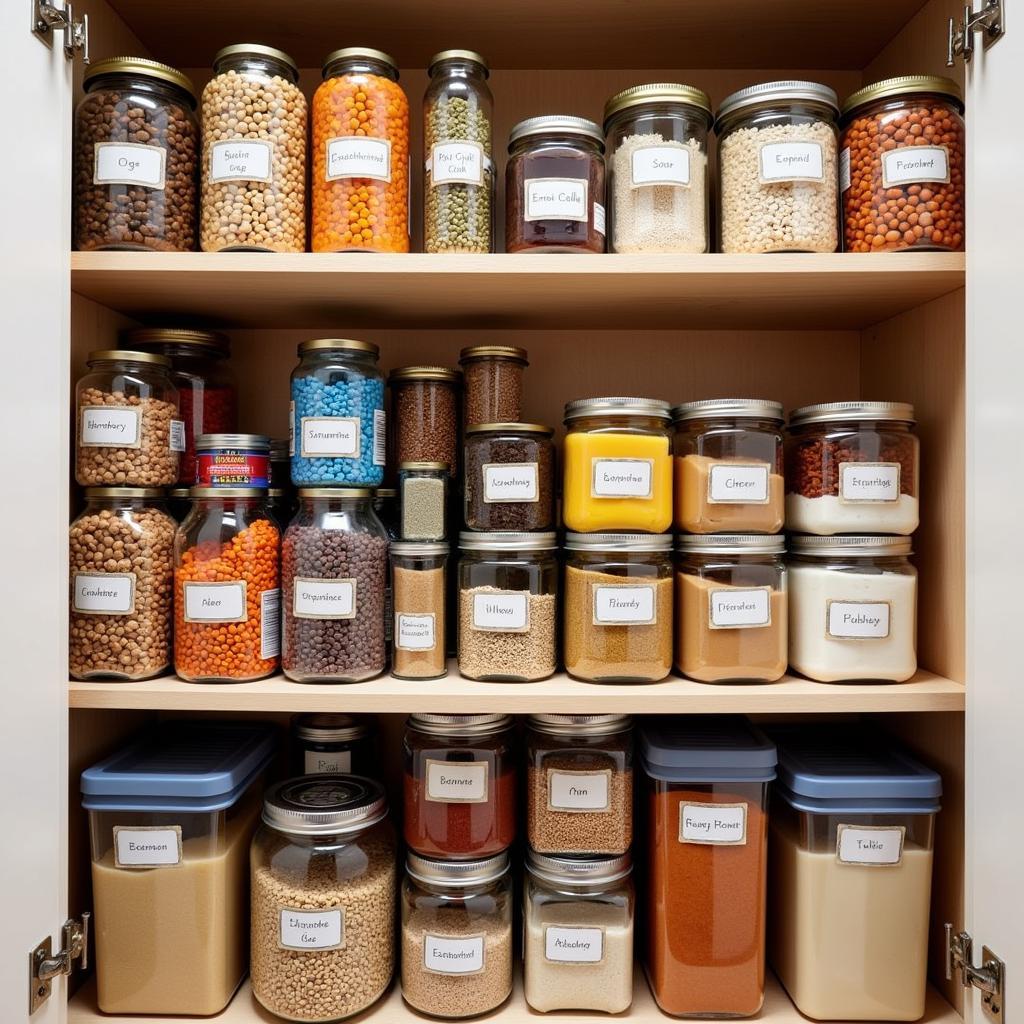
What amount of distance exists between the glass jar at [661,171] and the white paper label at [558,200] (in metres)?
0.05

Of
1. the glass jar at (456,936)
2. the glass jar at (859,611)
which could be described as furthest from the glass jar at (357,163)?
the glass jar at (456,936)

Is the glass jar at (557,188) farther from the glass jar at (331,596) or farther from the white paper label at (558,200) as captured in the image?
the glass jar at (331,596)

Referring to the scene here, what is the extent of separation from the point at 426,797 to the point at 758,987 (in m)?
0.48

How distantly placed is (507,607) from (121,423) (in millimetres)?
543

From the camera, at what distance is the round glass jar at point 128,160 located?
958mm

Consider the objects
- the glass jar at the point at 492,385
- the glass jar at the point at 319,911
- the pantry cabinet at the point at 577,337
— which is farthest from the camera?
the glass jar at the point at 492,385

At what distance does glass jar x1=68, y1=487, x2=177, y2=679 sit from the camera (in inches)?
38.7

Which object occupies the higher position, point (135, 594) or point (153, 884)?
point (135, 594)

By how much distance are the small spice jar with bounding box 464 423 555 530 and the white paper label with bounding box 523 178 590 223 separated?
26cm

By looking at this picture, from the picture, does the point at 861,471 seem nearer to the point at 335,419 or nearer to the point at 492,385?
the point at 492,385

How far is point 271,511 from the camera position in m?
1.08

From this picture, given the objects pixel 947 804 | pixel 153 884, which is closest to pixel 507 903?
pixel 153 884

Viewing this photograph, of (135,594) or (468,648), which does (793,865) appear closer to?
(468,648)

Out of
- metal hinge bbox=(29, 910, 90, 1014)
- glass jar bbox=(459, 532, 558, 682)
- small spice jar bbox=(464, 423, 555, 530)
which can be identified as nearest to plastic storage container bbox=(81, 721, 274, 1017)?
metal hinge bbox=(29, 910, 90, 1014)
